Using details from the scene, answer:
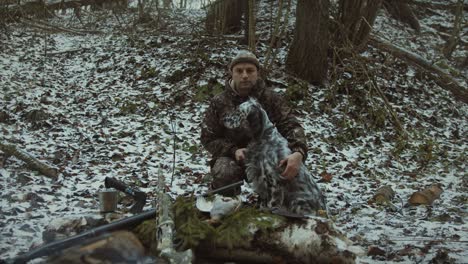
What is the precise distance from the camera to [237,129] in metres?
3.72

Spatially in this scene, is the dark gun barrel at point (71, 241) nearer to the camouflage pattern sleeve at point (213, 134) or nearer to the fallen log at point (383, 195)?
the camouflage pattern sleeve at point (213, 134)

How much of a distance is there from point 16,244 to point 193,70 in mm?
6130

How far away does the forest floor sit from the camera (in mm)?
4203

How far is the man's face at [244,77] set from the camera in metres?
3.76

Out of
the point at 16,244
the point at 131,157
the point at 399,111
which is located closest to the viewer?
the point at 16,244

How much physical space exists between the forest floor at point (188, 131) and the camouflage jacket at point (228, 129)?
57cm

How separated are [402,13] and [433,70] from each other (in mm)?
5128

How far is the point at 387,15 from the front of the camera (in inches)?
529

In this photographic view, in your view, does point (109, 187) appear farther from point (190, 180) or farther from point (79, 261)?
point (190, 180)

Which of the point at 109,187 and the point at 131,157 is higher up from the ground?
the point at 109,187

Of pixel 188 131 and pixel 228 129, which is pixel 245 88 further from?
pixel 188 131

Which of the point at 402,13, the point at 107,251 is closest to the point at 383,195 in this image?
the point at 107,251

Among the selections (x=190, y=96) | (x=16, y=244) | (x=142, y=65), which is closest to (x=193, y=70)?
(x=190, y=96)

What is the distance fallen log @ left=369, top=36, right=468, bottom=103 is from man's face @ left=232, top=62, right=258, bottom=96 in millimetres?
6499
